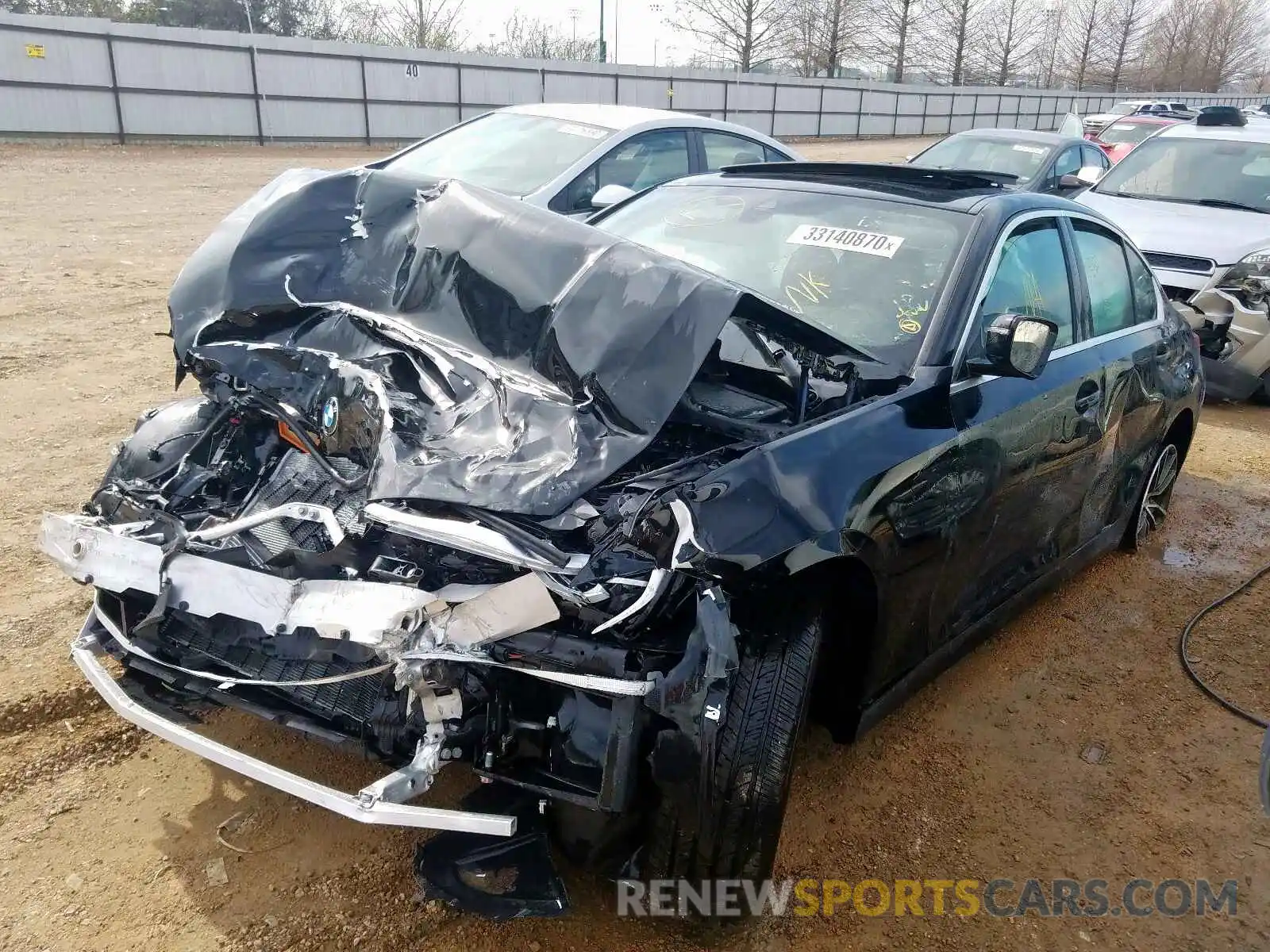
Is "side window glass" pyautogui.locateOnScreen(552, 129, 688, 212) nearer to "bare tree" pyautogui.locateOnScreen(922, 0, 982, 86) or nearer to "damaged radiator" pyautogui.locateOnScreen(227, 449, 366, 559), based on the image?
"damaged radiator" pyautogui.locateOnScreen(227, 449, 366, 559)

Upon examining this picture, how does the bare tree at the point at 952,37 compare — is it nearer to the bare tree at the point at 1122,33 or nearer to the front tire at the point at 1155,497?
the bare tree at the point at 1122,33

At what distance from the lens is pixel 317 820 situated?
8.86 feet

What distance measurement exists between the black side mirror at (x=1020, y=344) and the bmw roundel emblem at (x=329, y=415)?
80.8 inches

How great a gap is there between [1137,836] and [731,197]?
9.08 feet

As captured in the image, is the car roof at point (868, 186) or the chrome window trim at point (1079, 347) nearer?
the chrome window trim at point (1079, 347)

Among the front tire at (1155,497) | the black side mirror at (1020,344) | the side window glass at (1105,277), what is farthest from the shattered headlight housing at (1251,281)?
the black side mirror at (1020,344)

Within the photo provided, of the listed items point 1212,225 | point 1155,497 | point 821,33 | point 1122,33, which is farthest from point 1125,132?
point 1122,33

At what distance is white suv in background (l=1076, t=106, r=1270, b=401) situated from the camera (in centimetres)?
732

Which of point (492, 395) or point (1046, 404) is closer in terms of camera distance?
point (492, 395)

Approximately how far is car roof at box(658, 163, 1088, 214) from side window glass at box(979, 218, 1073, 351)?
0.12m

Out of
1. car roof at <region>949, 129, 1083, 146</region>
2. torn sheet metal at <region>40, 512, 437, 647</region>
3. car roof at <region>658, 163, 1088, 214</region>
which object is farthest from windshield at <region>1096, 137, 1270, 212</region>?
torn sheet metal at <region>40, 512, 437, 647</region>

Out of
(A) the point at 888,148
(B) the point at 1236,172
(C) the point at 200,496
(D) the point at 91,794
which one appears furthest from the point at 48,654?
(A) the point at 888,148

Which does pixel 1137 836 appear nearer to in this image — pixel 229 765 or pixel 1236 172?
pixel 229 765

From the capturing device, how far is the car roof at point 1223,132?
28.3 feet
